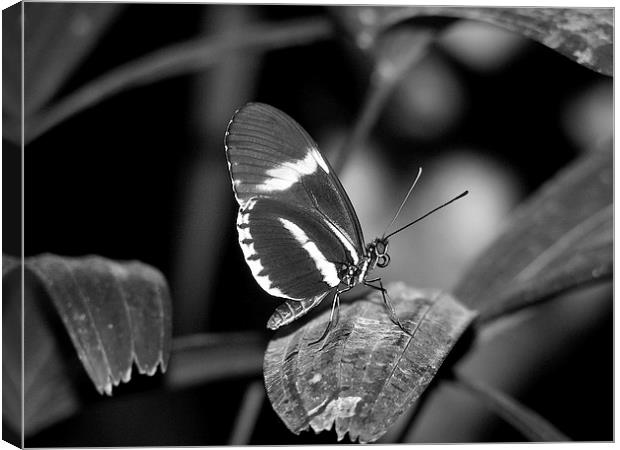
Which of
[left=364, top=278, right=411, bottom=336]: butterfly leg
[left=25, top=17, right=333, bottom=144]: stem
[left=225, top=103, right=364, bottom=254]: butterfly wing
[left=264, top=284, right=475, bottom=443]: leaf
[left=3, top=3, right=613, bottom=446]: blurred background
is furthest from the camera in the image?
[left=3, top=3, right=613, bottom=446]: blurred background

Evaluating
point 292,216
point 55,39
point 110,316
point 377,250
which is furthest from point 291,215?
point 55,39

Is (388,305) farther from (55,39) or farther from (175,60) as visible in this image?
(55,39)

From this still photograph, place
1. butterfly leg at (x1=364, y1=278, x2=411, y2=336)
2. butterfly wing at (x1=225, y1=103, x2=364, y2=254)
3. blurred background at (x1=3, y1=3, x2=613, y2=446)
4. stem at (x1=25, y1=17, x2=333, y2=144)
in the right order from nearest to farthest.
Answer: butterfly leg at (x1=364, y1=278, x2=411, y2=336), butterfly wing at (x1=225, y1=103, x2=364, y2=254), stem at (x1=25, y1=17, x2=333, y2=144), blurred background at (x1=3, y1=3, x2=613, y2=446)

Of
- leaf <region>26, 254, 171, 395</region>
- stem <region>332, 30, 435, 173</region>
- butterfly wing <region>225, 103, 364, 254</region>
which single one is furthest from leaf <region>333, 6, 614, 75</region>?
leaf <region>26, 254, 171, 395</region>

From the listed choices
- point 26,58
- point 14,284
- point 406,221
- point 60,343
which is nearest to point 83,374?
point 60,343

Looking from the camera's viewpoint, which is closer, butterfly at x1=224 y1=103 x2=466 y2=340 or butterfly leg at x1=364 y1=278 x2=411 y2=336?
butterfly leg at x1=364 y1=278 x2=411 y2=336

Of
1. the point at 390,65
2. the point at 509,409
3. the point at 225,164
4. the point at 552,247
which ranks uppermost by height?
the point at 390,65

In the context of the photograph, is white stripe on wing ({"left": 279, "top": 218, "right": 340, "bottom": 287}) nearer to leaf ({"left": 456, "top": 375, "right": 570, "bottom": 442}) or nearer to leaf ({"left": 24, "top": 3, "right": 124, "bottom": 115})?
leaf ({"left": 456, "top": 375, "right": 570, "bottom": 442})

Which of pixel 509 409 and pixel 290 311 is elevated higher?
pixel 290 311
